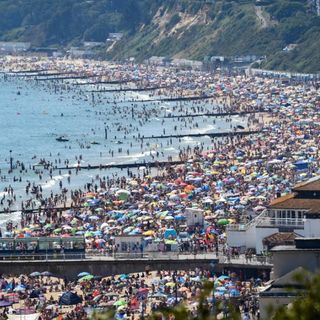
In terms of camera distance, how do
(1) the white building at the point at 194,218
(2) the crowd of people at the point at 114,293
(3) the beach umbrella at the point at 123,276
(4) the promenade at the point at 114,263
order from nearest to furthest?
1. (2) the crowd of people at the point at 114,293
2. (4) the promenade at the point at 114,263
3. (3) the beach umbrella at the point at 123,276
4. (1) the white building at the point at 194,218

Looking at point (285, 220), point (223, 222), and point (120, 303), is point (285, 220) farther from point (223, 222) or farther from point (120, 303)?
point (223, 222)

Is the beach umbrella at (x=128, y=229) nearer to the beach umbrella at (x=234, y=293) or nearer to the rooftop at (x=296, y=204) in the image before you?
the rooftop at (x=296, y=204)

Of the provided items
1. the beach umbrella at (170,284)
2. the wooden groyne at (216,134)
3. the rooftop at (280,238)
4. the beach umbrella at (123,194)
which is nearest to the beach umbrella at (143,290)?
the beach umbrella at (170,284)

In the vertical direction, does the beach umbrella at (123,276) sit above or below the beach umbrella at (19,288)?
above

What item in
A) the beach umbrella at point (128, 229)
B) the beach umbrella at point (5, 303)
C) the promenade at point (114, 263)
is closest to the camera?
the beach umbrella at point (5, 303)

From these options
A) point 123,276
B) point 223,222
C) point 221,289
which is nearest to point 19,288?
point 123,276

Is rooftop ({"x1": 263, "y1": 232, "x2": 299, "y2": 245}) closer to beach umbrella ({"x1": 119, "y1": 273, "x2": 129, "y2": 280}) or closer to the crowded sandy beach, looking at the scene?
the crowded sandy beach
